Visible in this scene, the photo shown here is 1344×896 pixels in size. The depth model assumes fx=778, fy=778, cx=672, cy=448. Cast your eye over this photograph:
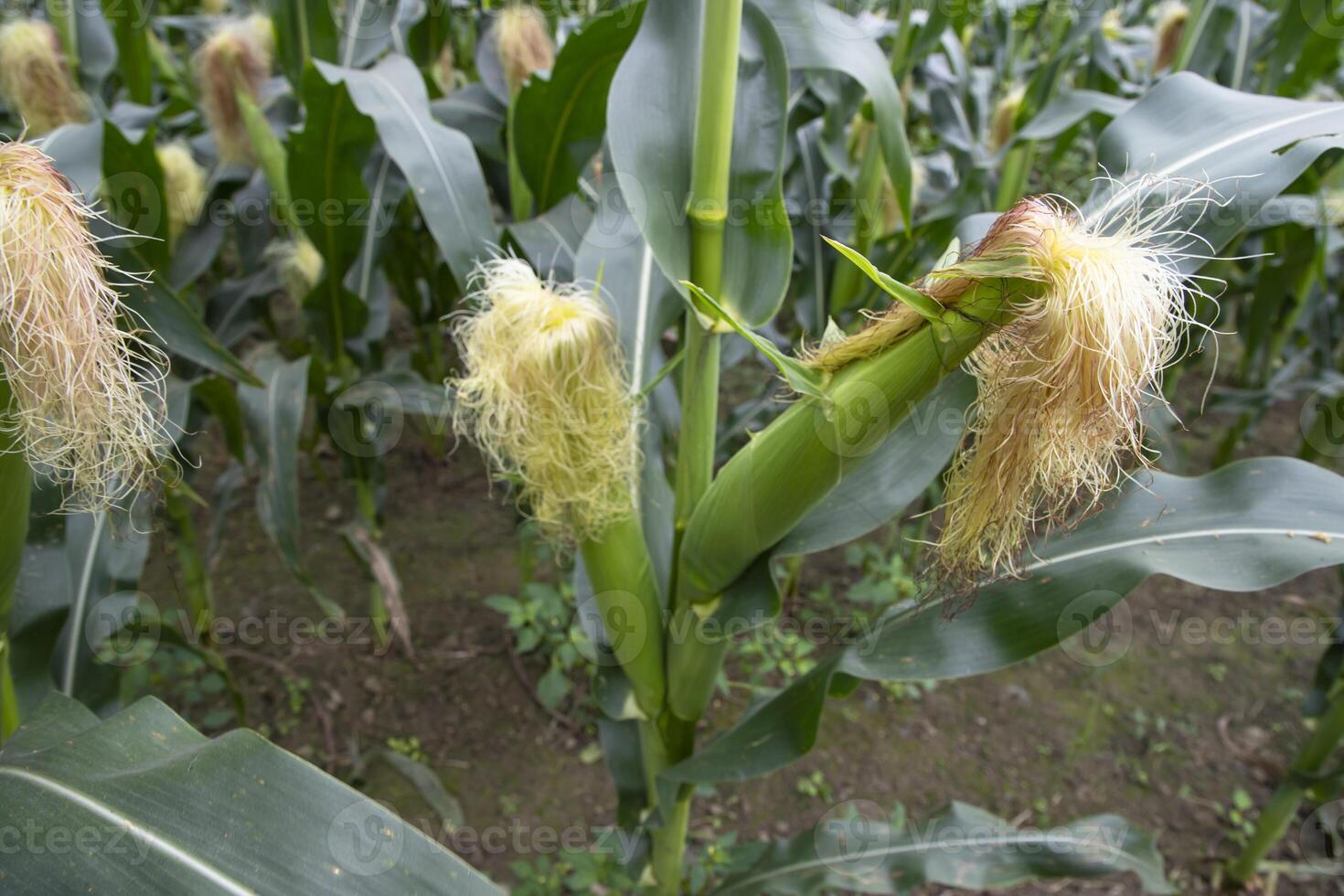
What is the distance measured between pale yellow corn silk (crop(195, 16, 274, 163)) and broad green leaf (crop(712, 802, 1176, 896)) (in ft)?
8.16

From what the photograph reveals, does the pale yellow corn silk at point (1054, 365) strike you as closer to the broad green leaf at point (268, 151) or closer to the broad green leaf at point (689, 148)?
the broad green leaf at point (689, 148)

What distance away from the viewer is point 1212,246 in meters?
1.06

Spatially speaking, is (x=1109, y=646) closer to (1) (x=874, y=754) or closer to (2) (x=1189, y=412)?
(1) (x=874, y=754)

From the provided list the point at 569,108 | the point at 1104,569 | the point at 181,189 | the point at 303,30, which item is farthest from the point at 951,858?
the point at 303,30

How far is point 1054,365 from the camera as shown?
0.73m

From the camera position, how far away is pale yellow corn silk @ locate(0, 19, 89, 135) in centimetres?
241

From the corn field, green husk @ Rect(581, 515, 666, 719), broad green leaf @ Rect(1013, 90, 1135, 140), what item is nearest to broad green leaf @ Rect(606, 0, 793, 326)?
the corn field

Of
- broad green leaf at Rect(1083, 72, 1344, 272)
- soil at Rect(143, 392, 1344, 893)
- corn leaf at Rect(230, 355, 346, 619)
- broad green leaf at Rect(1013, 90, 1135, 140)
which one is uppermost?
broad green leaf at Rect(1083, 72, 1344, 272)

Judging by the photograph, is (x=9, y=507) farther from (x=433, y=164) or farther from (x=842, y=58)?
(x=842, y=58)

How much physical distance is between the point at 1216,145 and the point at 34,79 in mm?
3171

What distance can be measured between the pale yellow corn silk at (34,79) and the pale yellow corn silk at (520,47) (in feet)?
4.73

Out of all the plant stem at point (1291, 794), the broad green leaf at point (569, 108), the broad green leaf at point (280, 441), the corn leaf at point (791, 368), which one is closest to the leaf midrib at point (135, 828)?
the corn leaf at point (791, 368)

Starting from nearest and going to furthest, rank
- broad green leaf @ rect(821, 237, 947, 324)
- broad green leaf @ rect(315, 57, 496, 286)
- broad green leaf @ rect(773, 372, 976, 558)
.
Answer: broad green leaf @ rect(821, 237, 947, 324) < broad green leaf @ rect(773, 372, 976, 558) < broad green leaf @ rect(315, 57, 496, 286)

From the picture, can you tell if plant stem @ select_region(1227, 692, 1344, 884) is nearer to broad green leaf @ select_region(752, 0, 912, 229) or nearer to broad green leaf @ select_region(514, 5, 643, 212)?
broad green leaf @ select_region(752, 0, 912, 229)
